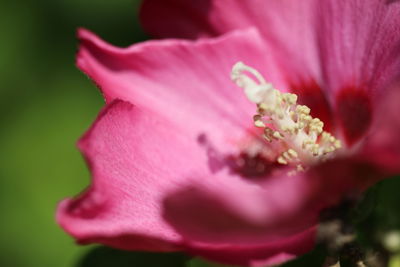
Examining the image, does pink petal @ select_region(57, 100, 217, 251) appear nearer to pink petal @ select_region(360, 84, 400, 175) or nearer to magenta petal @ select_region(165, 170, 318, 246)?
magenta petal @ select_region(165, 170, 318, 246)

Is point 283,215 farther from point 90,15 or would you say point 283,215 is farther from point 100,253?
point 90,15

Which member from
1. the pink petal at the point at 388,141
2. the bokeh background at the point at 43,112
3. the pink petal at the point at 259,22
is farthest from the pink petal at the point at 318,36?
the bokeh background at the point at 43,112

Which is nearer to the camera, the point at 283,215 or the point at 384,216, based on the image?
the point at 283,215

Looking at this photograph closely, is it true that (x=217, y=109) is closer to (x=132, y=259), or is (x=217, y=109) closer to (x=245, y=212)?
(x=132, y=259)

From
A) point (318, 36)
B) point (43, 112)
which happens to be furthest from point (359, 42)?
point (43, 112)

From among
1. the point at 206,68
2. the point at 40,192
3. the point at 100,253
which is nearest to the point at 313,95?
the point at 206,68

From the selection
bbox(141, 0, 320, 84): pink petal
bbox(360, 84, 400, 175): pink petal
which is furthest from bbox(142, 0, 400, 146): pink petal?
bbox(360, 84, 400, 175): pink petal
